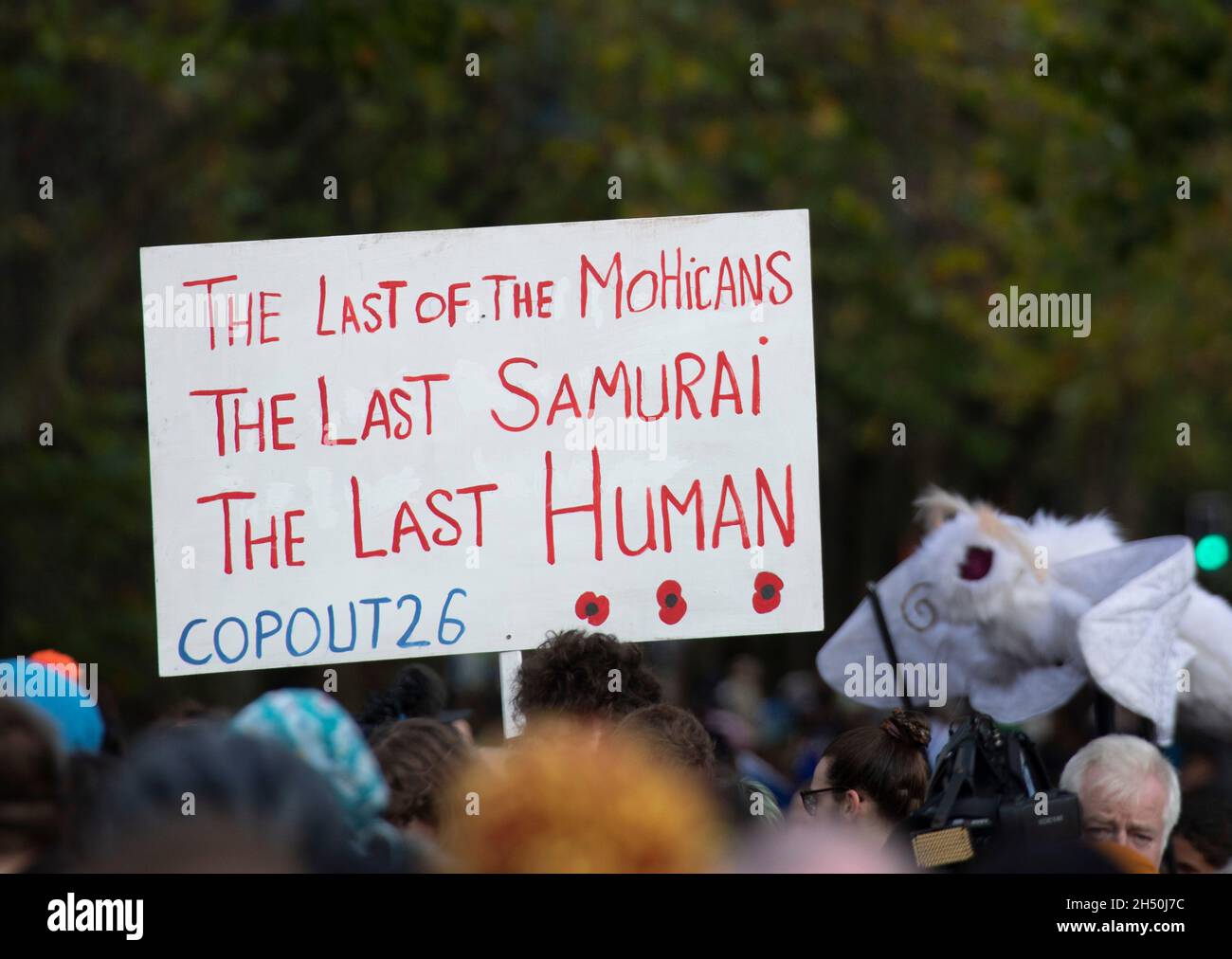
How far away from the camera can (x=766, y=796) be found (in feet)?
12.3

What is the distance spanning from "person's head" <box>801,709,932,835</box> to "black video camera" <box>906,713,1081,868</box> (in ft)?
0.31

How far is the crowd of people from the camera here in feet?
6.23

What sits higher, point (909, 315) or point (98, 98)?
point (98, 98)

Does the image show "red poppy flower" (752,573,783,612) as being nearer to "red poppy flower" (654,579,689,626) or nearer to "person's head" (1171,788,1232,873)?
"red poppy flower" (654,579,689,626)

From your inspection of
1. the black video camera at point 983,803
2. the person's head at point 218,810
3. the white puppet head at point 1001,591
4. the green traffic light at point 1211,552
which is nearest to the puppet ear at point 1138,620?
the white puppet head at point 1001,591

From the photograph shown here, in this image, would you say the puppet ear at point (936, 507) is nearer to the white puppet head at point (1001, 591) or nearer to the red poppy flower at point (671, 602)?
the white puppet head at point (1001, 591)

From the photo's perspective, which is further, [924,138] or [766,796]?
[924,138]

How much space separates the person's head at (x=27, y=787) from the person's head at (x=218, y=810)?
1.50 ft

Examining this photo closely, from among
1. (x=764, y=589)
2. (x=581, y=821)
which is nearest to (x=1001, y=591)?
(x=764, y=589)

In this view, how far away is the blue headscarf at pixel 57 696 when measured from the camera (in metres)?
3.83

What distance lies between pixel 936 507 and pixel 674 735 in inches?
55.6
